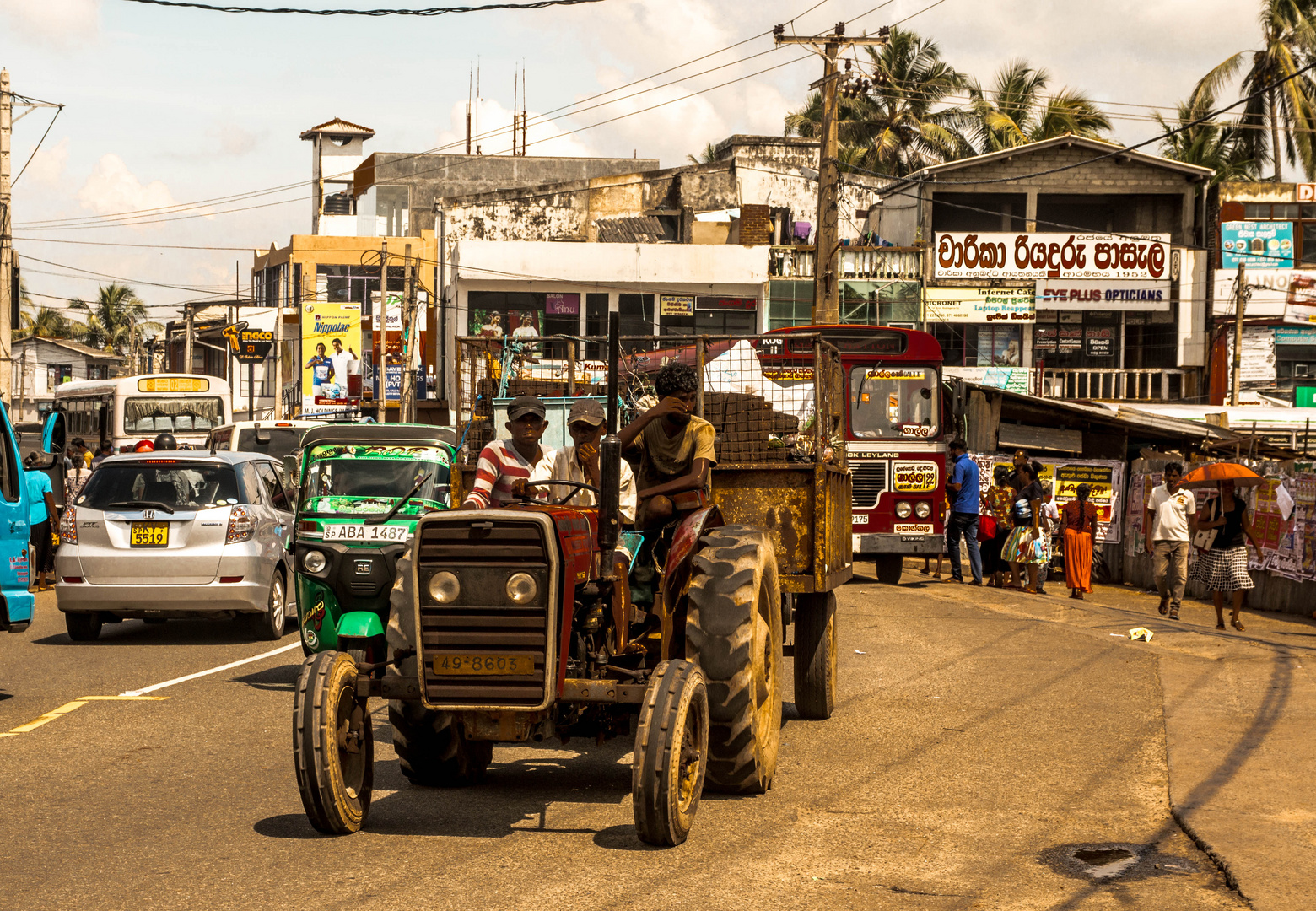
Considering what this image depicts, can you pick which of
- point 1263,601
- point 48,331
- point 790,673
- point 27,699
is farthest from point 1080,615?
A: point 48,331

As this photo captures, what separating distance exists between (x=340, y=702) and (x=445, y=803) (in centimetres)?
124

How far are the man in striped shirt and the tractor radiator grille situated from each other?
123 cm

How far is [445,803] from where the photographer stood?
24.2 feet

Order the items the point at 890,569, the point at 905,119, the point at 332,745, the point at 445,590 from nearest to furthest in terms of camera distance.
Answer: the point at 332,745
the point at 445,590
the point at 890,569
the point at 905,119

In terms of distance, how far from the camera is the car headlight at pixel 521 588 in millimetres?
6273

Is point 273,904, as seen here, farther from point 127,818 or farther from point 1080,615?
point 1080,615

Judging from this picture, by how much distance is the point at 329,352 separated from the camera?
53.8m

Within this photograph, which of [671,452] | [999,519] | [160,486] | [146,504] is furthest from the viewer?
[999,519]

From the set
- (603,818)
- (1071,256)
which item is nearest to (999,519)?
(603,818)

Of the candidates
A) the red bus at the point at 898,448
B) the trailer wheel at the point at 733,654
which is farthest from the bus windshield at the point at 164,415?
the trailer wheel at the point at 733,654

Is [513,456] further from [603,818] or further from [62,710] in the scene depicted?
[62,710]

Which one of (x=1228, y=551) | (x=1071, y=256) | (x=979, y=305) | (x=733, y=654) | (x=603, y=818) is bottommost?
(x=603, y=818)

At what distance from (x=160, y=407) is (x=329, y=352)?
20.5 metres

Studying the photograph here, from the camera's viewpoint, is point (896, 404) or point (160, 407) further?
point (160, 407)
